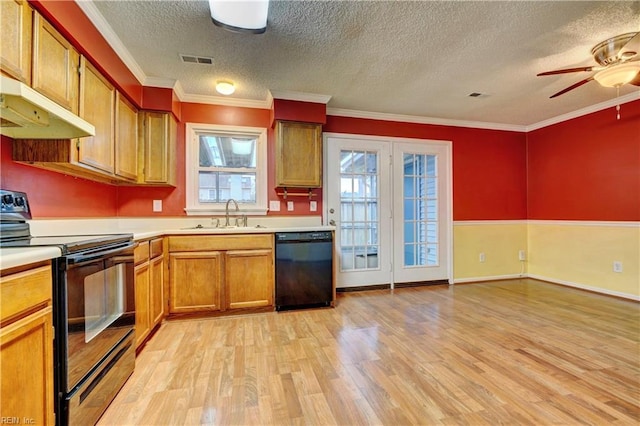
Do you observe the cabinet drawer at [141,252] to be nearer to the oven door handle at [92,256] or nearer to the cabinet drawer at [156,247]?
the cabinet drawer at [156,247]

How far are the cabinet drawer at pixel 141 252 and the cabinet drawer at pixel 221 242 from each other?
464 mm

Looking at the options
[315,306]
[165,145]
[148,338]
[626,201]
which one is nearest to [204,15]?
[165,145]

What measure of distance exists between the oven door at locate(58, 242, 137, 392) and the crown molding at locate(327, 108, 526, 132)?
300 centimetres

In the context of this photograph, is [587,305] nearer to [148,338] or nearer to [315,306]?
[315,306]

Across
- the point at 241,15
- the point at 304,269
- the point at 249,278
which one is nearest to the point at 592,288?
the point at 304,269

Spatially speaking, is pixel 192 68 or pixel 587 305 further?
pixel 587 305

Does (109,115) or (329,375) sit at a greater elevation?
(109,115)

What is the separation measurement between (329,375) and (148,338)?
5.19 ft

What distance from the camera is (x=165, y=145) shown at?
306cm

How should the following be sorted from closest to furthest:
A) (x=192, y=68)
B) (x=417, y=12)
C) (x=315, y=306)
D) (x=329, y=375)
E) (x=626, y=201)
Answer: (x=329, y=375) < (x=417, y=12) < (x=192, y=68) < (x=315, y=306) < (x=626, y=201)

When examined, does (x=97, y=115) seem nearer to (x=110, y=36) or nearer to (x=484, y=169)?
(x=110, y=36)

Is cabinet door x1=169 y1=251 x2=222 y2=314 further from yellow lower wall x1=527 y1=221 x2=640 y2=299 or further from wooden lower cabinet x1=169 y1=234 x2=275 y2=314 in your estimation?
yellow lower wall x1=527 y1=221 x2=640 y2=299

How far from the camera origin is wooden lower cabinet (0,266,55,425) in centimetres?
99

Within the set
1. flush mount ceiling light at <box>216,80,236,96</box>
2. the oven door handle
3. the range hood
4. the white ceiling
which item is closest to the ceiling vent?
the white ceiling
